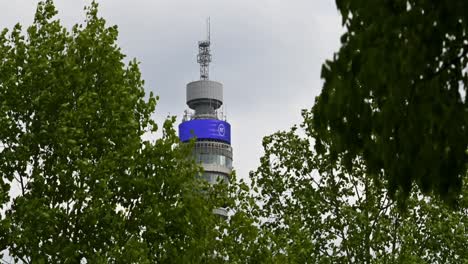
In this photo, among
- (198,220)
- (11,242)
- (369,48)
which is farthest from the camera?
(198,220)

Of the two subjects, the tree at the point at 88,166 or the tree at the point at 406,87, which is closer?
the tree at the point at 406,87

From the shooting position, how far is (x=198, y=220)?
25953mm

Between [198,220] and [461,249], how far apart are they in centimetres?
1310

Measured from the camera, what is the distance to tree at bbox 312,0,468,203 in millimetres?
9086

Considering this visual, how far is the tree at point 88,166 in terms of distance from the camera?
24.4m

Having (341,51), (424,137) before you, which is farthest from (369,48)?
(424,137)

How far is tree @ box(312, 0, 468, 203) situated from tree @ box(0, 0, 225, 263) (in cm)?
1440

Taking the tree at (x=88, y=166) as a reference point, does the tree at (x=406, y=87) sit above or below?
below

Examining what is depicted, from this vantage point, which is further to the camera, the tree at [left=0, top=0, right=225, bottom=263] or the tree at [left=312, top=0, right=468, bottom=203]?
the tree at [left=0, top=0, right=225, bottom=263]

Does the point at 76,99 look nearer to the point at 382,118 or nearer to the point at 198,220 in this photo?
the point at 198,220

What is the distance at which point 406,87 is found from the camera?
9.34 m

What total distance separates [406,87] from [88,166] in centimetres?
1641

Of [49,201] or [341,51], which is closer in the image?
[341,51]

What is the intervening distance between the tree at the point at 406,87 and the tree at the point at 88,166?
14.4 metres
